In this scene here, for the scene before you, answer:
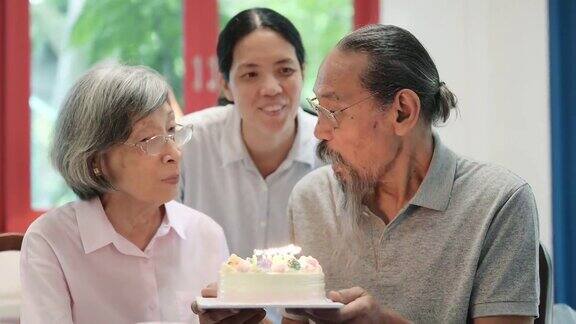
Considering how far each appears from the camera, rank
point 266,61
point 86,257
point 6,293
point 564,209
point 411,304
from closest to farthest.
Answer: point 411,304
point 86,257
point 6,293
point 266,61
point 564,209

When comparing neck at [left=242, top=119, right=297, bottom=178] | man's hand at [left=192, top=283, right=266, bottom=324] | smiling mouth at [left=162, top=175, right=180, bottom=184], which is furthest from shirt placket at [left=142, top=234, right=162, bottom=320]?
neck at [left=242, top=119, right=297, bottom=178]

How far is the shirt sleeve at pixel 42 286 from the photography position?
7.60 feet

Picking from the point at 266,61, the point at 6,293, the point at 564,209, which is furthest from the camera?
the point at 564,209

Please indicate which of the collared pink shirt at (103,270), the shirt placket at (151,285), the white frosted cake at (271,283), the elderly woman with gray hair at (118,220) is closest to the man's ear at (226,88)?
the elderly woman with gray hair at (118,220)

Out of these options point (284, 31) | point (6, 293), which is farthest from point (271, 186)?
point (6, 293)

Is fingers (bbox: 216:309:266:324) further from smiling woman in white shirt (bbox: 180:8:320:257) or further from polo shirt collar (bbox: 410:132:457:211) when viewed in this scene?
smiling woman in white shirt (bbox: 180:8:320:257)

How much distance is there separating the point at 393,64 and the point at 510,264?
0.58 meters

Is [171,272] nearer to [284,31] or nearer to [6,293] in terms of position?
[6,293]

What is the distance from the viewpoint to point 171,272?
2.52 metres

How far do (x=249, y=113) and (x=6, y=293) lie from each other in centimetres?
104

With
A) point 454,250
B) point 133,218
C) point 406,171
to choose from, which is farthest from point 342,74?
point 133,218

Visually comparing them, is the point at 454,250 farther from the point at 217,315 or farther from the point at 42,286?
the point at 42,286

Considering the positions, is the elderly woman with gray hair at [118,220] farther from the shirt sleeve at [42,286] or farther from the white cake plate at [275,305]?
the white cake plate at [275,305]

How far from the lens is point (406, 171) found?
2.31m
